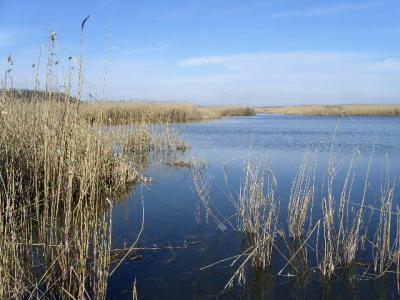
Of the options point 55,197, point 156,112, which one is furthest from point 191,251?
point 156,112

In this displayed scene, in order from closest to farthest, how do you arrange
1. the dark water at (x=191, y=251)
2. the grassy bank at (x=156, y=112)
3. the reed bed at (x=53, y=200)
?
the reed bed at (x=53, y=200) → the dark water at (x=191, y=251) → the grassy bank at (x=156, y=112)

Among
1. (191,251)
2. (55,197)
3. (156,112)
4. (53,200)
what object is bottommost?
(191,251)

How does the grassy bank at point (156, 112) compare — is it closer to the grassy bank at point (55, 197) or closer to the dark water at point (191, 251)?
the grassy bank at point (55, 197)

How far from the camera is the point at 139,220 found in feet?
18.3

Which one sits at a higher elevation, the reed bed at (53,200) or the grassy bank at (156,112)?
the grassy bank at (156,112)

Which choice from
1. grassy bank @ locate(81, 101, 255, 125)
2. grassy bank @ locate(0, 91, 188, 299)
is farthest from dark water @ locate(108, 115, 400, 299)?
grassy bank @ locate(81, 101, 255, 125)

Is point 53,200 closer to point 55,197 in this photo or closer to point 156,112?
point 55,197

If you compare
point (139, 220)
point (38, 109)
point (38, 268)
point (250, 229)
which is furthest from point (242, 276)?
point (38, 109)

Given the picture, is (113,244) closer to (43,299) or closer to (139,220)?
(139,220)

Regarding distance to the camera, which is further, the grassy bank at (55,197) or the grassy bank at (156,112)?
the grassy bank at (156,112)

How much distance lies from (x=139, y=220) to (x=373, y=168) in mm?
6328

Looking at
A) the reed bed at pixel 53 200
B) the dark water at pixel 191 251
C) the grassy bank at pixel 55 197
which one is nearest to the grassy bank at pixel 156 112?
the grassy bank at pixel 55 197

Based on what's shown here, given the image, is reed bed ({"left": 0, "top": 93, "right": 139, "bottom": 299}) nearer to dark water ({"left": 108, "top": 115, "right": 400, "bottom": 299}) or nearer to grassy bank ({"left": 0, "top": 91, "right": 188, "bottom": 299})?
grassy bank ({"left": 0, "top": 91, "right": 188, "bottom": 299})

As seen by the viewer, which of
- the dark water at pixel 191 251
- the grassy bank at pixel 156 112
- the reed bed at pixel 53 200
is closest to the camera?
the reed bed at pixel 53 200
